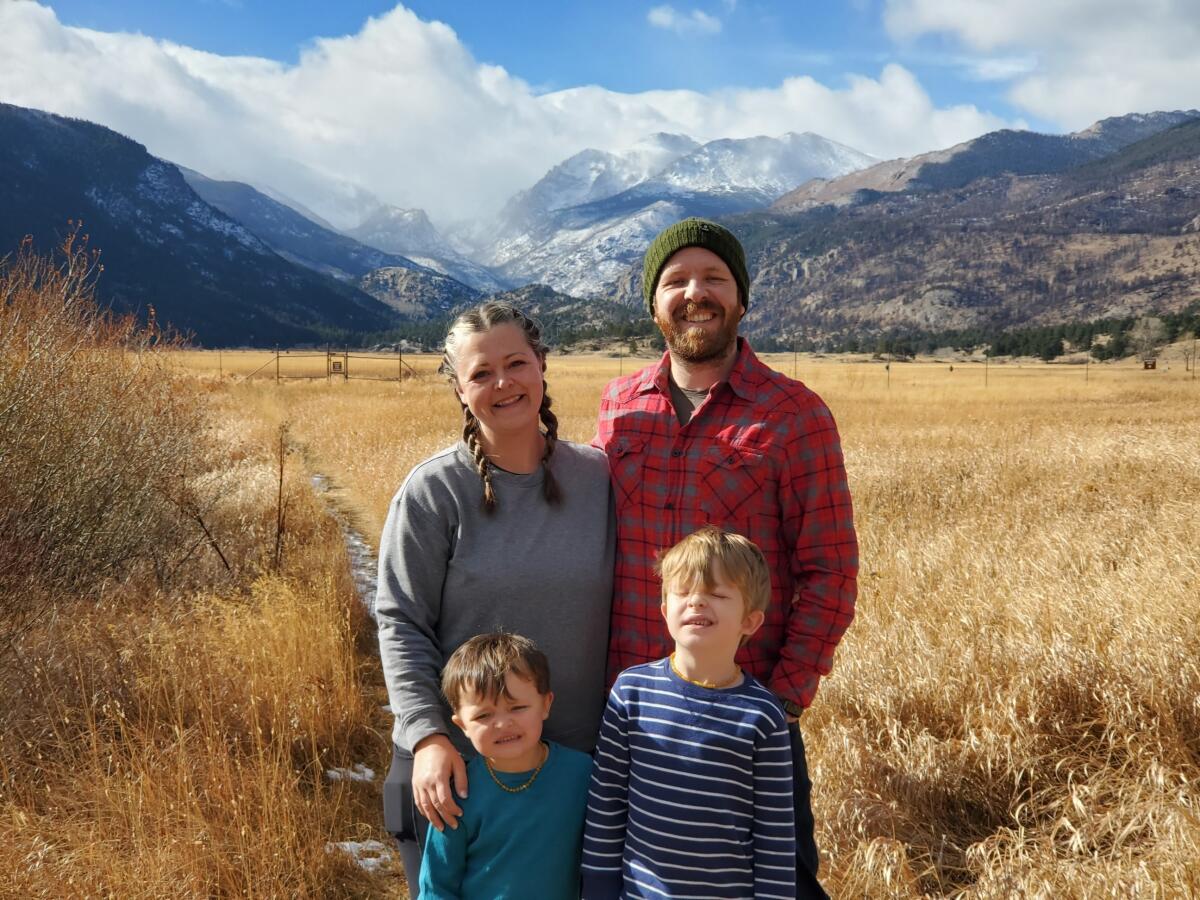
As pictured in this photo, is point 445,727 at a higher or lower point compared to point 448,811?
higher

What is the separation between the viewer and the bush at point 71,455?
6.26 m

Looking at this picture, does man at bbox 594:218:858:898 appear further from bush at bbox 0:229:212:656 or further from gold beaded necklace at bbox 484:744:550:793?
bush at bbox 0:229:212:656

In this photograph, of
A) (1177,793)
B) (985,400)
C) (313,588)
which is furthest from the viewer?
(985,400)

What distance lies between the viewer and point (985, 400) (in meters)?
30.9

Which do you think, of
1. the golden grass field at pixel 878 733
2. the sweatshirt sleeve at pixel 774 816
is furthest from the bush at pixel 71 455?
the sweatshirt sleeve at pixel 774 816

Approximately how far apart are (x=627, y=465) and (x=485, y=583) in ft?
2.06

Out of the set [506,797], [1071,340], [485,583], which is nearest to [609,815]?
[506,797]

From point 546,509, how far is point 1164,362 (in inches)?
3136

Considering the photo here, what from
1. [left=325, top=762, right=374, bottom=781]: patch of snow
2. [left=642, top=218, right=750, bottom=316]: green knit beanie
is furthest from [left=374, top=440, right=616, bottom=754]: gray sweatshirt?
[left=325, top=762, right=374, bottom=781]: patch of snow

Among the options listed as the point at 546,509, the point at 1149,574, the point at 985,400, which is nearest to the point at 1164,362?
the point at 985,400

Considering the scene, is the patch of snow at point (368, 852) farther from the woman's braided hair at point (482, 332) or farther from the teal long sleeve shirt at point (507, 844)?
the woman's braided hair at point (482, 332)

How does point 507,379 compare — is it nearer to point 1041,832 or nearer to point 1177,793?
point 1041,832

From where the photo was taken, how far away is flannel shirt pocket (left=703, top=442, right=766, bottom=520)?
100 inches

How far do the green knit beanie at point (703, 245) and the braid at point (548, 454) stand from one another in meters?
0.56
